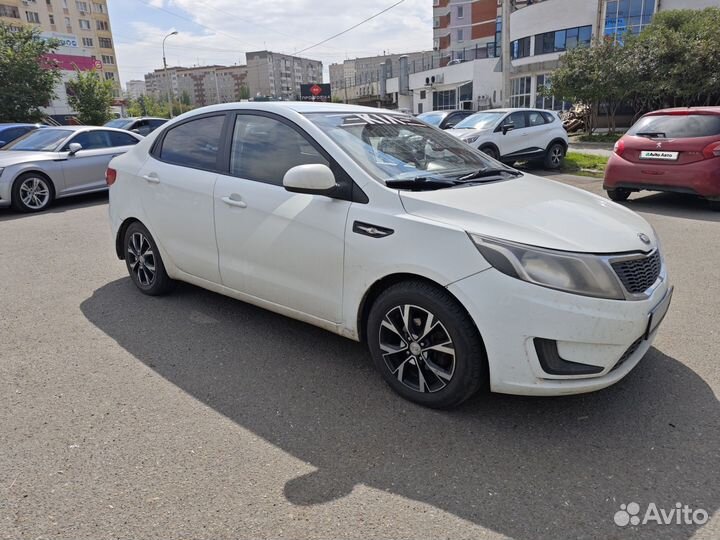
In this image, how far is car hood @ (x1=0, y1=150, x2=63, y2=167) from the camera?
9.50 meters

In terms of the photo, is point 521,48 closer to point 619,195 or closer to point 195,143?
point 619,195

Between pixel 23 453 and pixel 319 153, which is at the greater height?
pixel 319 153

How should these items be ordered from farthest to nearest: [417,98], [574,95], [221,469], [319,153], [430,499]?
[417,98], [574,95], [319,153], [221,469], [430,499]

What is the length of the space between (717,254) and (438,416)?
4.85 metres

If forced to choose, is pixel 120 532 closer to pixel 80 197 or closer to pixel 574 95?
pixel 80 197

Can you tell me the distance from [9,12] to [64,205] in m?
81.4

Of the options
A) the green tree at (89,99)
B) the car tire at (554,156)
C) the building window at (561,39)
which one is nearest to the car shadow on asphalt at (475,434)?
the car tire at (554,156)

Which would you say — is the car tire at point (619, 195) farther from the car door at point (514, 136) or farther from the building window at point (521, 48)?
the building window at point (521, 48)

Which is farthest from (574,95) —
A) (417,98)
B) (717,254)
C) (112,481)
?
(417,98)

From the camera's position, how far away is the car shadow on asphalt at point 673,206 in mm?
8272

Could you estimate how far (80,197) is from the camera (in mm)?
11609

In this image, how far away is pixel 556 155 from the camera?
14.3 m

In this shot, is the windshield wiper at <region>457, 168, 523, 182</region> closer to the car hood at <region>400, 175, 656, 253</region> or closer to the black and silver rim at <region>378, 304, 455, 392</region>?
the car hood at <region>400, 175, 656, 253</region>

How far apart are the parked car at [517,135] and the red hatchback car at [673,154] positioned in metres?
4.46
